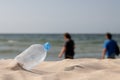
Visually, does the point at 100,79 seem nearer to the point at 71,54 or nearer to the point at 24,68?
the point at 24,68

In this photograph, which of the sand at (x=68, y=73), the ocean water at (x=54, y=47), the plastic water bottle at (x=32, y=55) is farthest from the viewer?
the ocean water at (x=54, y=47)

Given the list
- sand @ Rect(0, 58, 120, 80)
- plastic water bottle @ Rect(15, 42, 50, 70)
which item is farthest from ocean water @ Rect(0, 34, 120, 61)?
sand @ Rect(0, 58, 120, 80)

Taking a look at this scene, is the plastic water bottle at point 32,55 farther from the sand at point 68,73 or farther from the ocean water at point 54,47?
the ocean water at point 54,47

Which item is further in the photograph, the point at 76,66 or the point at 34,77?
the point at 76,66

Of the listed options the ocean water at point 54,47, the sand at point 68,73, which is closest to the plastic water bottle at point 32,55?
the sand at point 68,73

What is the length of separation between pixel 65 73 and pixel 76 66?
0.58m

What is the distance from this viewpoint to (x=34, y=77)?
426 centimetres

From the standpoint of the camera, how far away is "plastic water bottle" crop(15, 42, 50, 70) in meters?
5.18

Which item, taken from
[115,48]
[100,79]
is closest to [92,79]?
[100,79]

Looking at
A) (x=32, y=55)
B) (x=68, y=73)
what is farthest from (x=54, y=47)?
(x=68, y=73)

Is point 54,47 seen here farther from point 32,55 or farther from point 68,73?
point 68,73

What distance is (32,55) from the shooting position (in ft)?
18.1

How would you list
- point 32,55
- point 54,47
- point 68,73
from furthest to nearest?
1. point 54,47
2. point 32,55
3. point 68,73

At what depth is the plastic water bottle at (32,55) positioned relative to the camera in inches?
204
